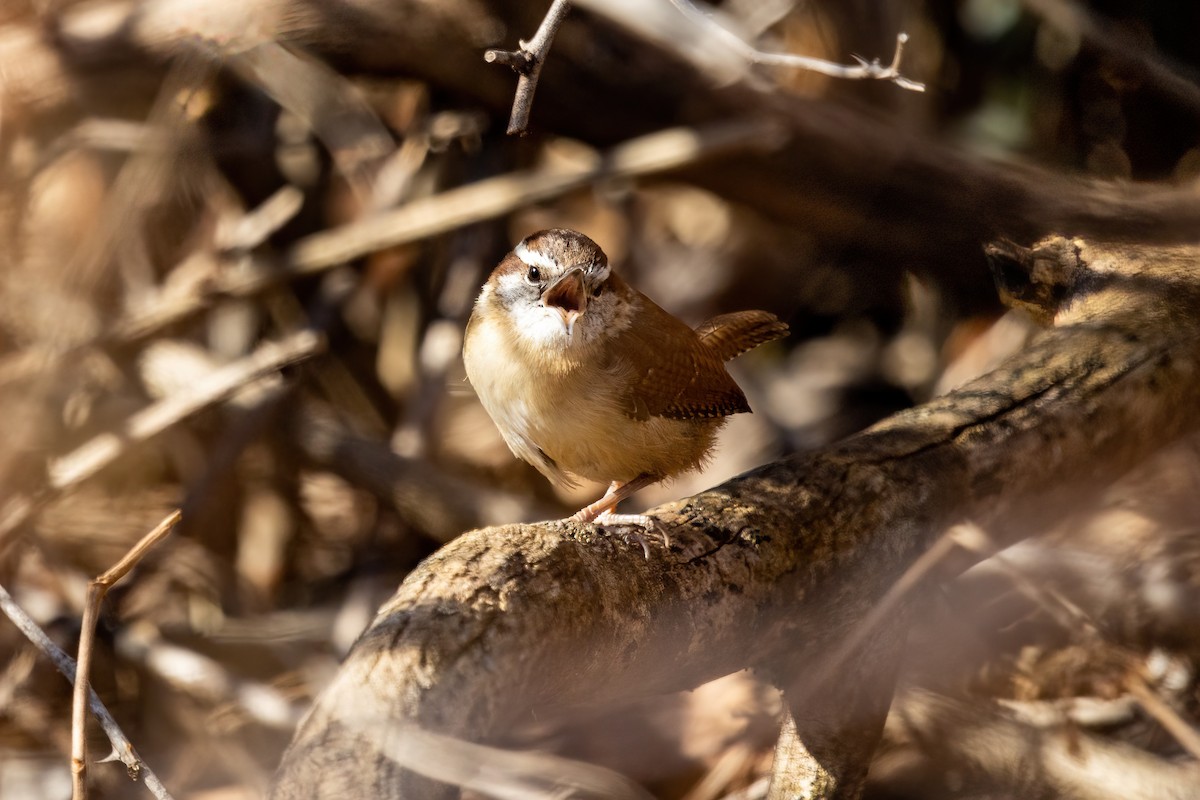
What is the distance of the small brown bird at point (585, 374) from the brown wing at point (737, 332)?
25 cm

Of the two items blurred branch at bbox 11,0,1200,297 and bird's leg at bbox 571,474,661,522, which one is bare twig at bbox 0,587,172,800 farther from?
blurred branch at bbox 11,0,1200,297

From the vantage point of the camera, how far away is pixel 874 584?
88.4 inches

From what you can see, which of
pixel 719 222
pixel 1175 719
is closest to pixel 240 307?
pixel 719 222

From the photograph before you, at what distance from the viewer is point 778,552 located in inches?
83.8

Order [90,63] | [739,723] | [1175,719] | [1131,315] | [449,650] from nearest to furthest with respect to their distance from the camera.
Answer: [449,650] < [1175,719] < [1131,315] < [739,723] < [90,63]

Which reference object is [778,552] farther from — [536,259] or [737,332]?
[737,332]

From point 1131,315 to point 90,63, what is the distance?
3.19 meters

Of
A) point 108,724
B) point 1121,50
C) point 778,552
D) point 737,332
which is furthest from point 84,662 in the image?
point 1121,50

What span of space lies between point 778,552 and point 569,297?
83cm

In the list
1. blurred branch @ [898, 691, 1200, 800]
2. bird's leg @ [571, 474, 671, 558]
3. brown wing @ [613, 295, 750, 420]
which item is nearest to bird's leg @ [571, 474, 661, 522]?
bird's leg @ [571, 474, 671, 558]

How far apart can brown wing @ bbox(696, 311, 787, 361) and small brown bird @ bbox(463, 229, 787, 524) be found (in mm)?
247

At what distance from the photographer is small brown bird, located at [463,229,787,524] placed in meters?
2.47

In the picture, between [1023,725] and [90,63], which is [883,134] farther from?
[90,63]

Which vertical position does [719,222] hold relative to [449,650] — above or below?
below
